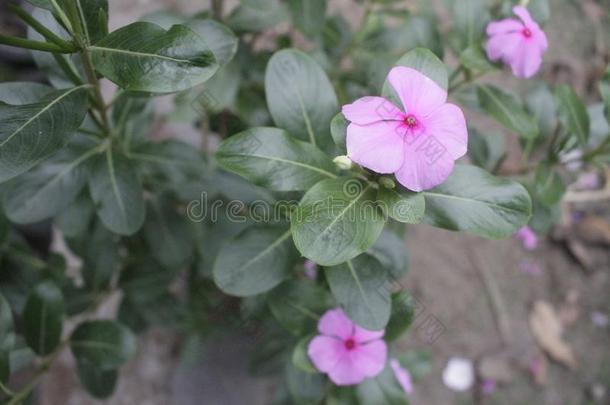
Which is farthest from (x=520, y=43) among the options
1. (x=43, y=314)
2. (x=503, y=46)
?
(x=43, y=314)

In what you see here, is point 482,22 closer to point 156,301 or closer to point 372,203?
point 372,203

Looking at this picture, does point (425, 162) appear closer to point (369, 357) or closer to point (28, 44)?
point (369, 357)

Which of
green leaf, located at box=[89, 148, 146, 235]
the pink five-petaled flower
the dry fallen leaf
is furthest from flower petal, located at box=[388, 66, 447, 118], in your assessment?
the dry fallen leaf

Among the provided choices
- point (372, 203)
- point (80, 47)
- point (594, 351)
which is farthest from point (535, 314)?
point (80, 47)

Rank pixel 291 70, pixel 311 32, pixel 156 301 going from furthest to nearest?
pixel 156 301 < pixel 311 32 < pixel 291 70

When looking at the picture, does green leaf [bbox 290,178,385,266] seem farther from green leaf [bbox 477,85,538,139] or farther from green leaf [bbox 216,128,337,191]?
green leaf [bbox 477,85,538,139]
